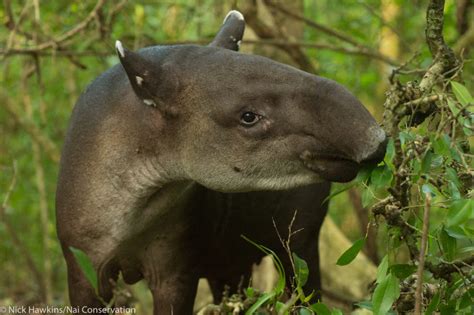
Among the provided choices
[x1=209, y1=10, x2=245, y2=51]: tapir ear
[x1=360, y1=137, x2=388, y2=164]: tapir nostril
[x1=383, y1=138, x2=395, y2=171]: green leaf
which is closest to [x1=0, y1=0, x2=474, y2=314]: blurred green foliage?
[x1=209, y1=10, x2=245, y2=51]: tapir ear

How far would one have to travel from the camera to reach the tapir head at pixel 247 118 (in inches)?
172

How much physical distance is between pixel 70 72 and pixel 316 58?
2686mm

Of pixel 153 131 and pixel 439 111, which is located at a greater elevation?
pixel 439 111

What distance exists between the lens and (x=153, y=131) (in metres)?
4.94

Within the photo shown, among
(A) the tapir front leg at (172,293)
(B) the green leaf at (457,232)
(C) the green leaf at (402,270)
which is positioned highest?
(B) the green leaf at (457,232)

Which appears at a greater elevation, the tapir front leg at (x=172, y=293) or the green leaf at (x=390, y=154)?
the green leaf at (x=390, y=154)

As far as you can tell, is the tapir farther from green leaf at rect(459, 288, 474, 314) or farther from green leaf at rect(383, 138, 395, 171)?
green leaf at rect(459, 288, 474, 314)

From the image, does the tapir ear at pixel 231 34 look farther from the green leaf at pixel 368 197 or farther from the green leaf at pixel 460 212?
the green leaf at pixel 460 212

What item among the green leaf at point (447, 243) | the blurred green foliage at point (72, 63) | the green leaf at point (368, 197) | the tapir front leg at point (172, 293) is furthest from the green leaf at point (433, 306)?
the blurred green foliage at point (72, 63)

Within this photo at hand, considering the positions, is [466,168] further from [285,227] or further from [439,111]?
[285,227]

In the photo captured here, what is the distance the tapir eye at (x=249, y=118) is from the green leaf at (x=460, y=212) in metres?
1.37

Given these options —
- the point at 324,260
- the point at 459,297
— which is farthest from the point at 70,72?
the point at 459,297

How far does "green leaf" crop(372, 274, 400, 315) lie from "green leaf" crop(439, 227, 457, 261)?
264mm

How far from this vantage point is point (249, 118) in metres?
4.64
